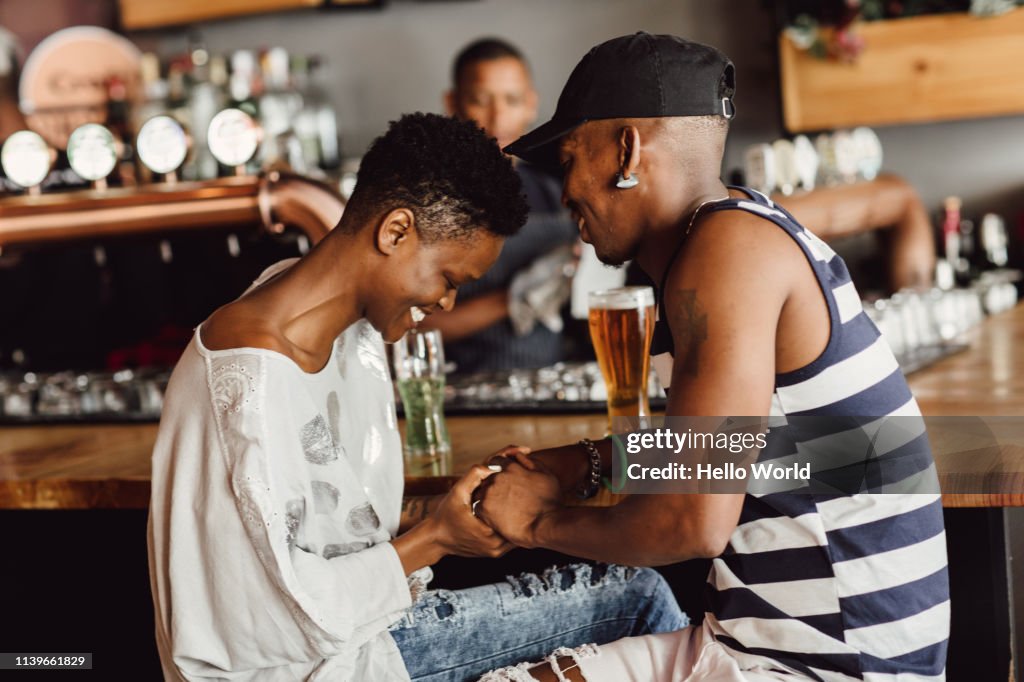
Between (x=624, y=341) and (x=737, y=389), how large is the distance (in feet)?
1.90

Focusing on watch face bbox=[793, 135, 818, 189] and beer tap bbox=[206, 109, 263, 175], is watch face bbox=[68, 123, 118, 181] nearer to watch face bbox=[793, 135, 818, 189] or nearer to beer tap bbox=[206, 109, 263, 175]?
beer tap bbox=[206, 109, 263, 175]

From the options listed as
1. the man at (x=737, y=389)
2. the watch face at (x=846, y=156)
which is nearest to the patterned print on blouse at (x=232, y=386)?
the man at (x=737, y=389)

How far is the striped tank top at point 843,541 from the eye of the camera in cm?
119

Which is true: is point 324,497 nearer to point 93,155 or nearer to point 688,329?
point 688,329

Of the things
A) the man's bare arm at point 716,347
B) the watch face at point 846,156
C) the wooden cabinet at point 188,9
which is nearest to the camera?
the man's bare arm at point 716,347

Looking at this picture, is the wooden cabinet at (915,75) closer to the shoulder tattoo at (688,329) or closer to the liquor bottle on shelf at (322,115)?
the liquor bottle on shelf at (322,115)

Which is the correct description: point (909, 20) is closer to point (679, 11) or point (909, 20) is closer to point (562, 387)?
point (679, 11)

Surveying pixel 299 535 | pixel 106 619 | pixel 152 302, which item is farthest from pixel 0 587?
pixel 152 302

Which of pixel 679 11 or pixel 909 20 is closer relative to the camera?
pixel 909 20

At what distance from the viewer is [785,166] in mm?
2996

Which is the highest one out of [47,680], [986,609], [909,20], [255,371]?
[909,20]

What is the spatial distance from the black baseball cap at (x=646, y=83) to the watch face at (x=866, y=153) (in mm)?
2091

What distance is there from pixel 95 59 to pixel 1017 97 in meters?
3.20

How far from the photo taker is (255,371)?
1.31 meters
